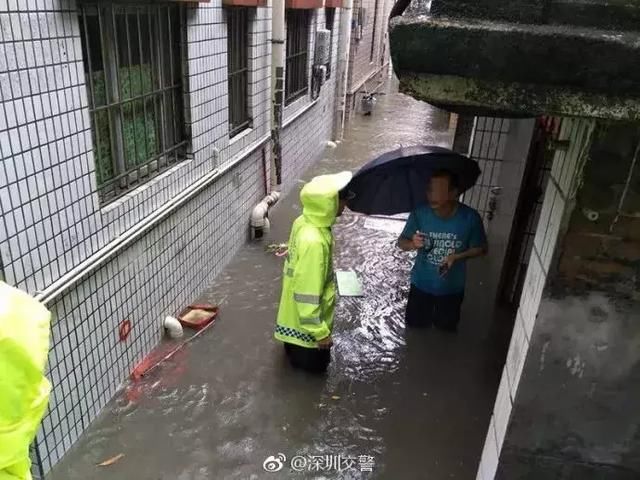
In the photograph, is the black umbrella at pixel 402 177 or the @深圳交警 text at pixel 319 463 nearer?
the @深圳交警 text at pixel 319 463

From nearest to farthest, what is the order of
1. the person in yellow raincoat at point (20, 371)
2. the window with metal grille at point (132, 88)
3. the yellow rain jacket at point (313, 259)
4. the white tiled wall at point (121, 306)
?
1. the person in yellow raincoat at point (20, 371)
2. the white tiled wall at point (121, 306)
3. the window with metal grille at point (132, 88)
4. the yellow rain jacket at point (313, 259)

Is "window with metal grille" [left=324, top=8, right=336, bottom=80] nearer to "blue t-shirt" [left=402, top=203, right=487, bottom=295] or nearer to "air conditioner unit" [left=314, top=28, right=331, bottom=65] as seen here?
"air conditioner unit" [left=314, top=28, right=331, bottom=65]

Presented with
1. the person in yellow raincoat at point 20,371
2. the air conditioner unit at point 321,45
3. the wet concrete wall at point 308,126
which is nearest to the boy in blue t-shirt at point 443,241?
the person in yellow raincoat at point 20,371

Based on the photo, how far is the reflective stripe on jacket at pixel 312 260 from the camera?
378cm

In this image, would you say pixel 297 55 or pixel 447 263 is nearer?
pixel 447 263

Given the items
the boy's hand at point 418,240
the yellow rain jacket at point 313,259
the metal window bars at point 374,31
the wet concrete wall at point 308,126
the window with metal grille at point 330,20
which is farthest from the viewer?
the metal window bars at point 374,31

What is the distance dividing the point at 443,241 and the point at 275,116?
3.38 m

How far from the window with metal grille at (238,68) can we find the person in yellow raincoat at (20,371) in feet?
14.7

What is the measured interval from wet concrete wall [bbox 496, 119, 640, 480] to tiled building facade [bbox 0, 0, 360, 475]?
8.39 feet

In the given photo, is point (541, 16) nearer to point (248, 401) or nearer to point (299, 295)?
point (299, 295)

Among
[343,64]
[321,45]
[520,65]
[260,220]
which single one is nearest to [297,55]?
[321,45]

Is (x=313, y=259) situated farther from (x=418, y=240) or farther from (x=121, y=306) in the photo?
(x=121, y=306)

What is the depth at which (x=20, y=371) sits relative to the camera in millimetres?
1515

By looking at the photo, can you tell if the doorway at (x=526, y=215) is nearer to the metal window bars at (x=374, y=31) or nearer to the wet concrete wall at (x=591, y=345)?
the wet concrete wall at (x=591, y=345)
